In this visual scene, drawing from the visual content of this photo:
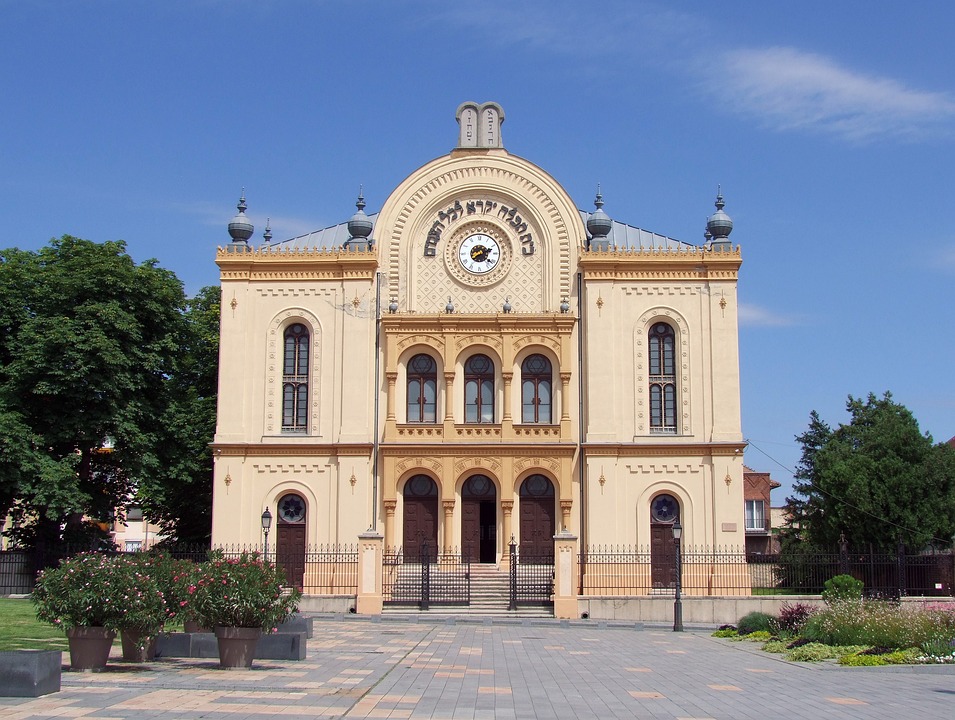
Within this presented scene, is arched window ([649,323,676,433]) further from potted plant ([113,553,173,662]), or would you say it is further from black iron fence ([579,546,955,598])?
potted plant ([113,553,173,662])

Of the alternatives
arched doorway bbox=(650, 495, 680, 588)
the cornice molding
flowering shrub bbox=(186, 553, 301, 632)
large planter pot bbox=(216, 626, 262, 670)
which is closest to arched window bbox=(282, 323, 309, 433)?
the cornice molding

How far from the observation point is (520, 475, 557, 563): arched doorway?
38031 mm

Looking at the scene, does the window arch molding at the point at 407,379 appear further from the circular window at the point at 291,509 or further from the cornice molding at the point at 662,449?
the cornice molding at the point at 662,449

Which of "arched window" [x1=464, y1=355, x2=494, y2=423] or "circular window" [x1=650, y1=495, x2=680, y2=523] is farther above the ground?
"arched window" [x1=464, y1=355, x2=494, y2=423]

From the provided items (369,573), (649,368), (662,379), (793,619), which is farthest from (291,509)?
(793,619)

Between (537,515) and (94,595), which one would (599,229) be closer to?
(537,515)

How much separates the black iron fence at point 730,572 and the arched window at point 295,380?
36.4ft

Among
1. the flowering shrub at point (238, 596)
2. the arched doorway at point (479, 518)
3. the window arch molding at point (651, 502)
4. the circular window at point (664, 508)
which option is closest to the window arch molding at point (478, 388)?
the arched doorway at point (479, 518)

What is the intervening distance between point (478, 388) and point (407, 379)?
257 centimetres

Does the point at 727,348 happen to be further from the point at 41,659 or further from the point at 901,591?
the point at 41,659

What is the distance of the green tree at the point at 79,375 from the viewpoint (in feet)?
119

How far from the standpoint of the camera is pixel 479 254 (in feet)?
132

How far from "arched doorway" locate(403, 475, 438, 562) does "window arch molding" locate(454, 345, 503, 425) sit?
2.67 metres

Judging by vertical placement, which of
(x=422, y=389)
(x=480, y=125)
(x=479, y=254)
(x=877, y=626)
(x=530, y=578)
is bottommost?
(x=877, y=626)
